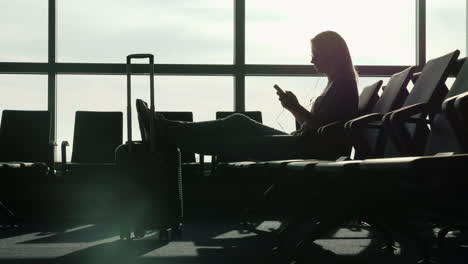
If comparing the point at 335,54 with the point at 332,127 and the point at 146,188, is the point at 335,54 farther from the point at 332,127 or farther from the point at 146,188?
the point at 146,188

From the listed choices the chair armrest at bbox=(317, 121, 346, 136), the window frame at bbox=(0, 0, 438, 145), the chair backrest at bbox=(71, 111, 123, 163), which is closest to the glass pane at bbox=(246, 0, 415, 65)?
the window frame at bbox=(0, 0, 438, 145)

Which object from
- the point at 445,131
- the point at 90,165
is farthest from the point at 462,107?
the point at 90,165

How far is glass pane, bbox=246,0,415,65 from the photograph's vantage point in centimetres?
643

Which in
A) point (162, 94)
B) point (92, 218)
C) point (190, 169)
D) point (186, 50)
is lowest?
point (92, 218)

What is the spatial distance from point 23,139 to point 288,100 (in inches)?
107

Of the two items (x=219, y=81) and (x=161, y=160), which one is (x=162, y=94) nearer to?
(x=219, y=81)

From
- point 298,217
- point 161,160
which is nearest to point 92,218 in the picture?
point 161,160

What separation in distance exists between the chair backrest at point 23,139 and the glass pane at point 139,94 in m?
0.70

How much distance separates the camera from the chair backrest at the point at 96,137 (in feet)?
17.9

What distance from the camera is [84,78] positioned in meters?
6.32

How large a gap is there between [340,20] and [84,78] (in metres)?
2.57

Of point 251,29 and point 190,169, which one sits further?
point 251,29

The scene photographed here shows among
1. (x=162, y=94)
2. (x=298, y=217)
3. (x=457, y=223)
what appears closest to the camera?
(x=457, y=223)

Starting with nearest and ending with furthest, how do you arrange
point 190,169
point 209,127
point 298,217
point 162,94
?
1. point 298,217
2. point 209,127
3. point 190,169
4. point 162,94
